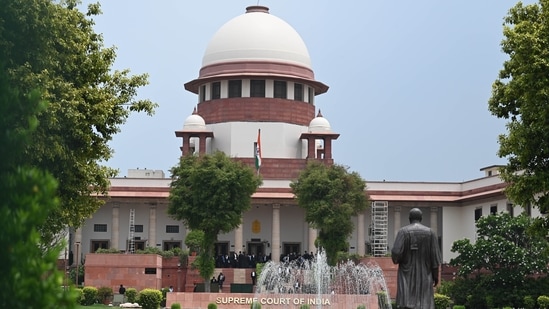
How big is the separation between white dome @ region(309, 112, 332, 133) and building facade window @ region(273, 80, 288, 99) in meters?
2.78

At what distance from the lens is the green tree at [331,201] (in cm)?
5500

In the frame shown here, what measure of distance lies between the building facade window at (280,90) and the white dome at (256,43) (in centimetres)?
151

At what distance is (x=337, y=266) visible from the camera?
5519 cm

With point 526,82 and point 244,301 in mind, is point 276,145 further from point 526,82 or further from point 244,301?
point 526,82

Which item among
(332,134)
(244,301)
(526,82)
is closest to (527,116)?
(526,82)

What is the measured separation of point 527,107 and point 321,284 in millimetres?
25730

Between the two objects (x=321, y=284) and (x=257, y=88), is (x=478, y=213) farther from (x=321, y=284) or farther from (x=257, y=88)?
(x=321, y=284)

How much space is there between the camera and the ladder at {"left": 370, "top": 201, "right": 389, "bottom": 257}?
63781 mm

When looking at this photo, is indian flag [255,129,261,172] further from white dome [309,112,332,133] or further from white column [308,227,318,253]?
white column [308,227,318,253]

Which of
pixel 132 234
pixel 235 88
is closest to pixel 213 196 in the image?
pixel 132 234

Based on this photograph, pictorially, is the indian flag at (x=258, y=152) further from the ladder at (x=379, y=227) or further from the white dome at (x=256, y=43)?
the ladder at (x=379, y=227)

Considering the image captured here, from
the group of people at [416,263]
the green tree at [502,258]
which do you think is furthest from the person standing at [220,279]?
the group of people at [416,263]

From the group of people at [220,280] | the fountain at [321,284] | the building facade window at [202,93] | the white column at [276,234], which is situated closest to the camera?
the fountain at [321,284]

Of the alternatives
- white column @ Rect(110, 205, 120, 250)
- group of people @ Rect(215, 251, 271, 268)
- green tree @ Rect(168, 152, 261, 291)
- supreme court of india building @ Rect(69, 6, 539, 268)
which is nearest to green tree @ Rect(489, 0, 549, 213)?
green tree @ Rect(168, 152, 261, 291)
